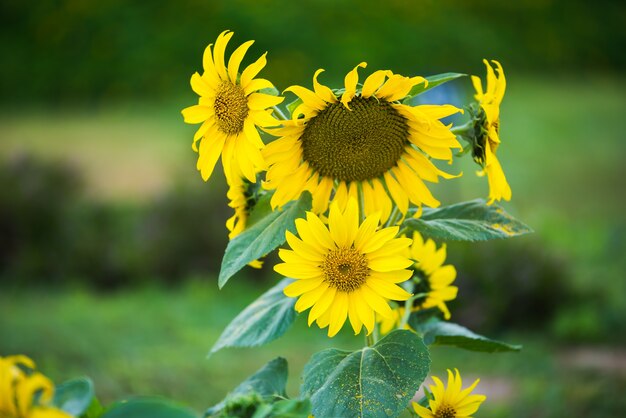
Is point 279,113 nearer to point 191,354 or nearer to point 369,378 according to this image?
point 369,378

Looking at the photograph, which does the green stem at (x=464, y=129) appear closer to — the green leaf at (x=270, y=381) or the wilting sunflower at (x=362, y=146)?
the wilting sunflower at (x=362, y=146)

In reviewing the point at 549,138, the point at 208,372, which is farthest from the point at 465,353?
the point at 549,138

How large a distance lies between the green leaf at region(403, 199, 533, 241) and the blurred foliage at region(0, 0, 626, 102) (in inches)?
211

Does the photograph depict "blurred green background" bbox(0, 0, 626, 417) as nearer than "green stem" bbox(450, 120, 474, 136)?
No

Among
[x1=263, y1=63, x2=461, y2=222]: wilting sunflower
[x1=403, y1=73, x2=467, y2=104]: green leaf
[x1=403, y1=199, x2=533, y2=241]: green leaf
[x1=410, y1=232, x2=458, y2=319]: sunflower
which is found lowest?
[x1=410, y1=232, x2=458, y2=319]: sunflower

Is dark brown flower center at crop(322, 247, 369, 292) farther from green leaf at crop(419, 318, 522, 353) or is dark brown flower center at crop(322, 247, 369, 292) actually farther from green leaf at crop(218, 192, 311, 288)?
green leaf at crop(419, 318, 522, 353)

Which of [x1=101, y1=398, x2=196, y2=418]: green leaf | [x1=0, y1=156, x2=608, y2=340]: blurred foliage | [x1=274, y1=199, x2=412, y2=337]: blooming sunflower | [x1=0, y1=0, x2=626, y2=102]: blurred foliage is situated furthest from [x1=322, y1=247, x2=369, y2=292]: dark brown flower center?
[x1=0, y1=0, x2=626, y2=102]: blurred foliage

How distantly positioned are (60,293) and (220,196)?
0.69 m

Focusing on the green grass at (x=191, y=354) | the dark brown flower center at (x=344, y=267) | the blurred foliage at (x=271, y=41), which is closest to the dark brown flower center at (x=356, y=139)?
the dark brown flower center at (x=344, y=267)

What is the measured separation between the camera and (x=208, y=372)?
239cm

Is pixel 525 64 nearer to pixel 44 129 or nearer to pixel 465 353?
pixel 44 129

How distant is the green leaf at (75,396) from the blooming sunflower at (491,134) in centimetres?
45

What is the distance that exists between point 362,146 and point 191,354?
177cm

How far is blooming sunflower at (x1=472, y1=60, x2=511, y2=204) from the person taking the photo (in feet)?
3.02
